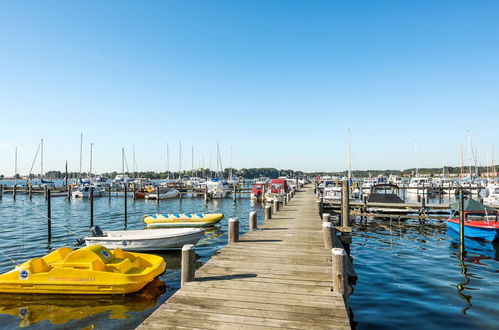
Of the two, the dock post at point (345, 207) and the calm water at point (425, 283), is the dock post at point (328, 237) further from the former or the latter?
the dock post at point (345, 207)

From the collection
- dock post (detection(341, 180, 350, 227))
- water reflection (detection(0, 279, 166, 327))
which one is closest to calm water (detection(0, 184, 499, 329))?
water reflection (detection(0, 279, 166, 327))

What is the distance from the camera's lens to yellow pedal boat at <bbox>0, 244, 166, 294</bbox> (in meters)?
10.0

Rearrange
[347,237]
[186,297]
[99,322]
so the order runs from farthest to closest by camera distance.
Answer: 1. [347,237]
2. [99,322]
3. [186,297]

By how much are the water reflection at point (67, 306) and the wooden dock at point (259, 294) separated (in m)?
3.33

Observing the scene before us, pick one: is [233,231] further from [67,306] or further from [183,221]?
[183,221]

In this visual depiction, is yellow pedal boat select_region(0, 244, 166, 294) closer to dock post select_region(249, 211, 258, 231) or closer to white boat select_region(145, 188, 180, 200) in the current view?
dock post select_region(249, 211, 258, 231)

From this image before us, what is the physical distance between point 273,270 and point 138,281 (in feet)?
16.2

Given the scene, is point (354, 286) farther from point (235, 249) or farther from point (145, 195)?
point (145, 195)

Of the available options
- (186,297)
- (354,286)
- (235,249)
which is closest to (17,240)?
(235,249)

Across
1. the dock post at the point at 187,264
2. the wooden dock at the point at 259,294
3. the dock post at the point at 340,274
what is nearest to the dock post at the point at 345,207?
the wooden dock at the point at 259,294

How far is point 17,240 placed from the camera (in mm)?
20578

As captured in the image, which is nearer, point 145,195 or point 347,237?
point 347,237

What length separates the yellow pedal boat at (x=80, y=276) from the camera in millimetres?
10023

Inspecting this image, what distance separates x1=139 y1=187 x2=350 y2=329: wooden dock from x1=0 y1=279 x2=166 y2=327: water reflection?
3.33 meters
